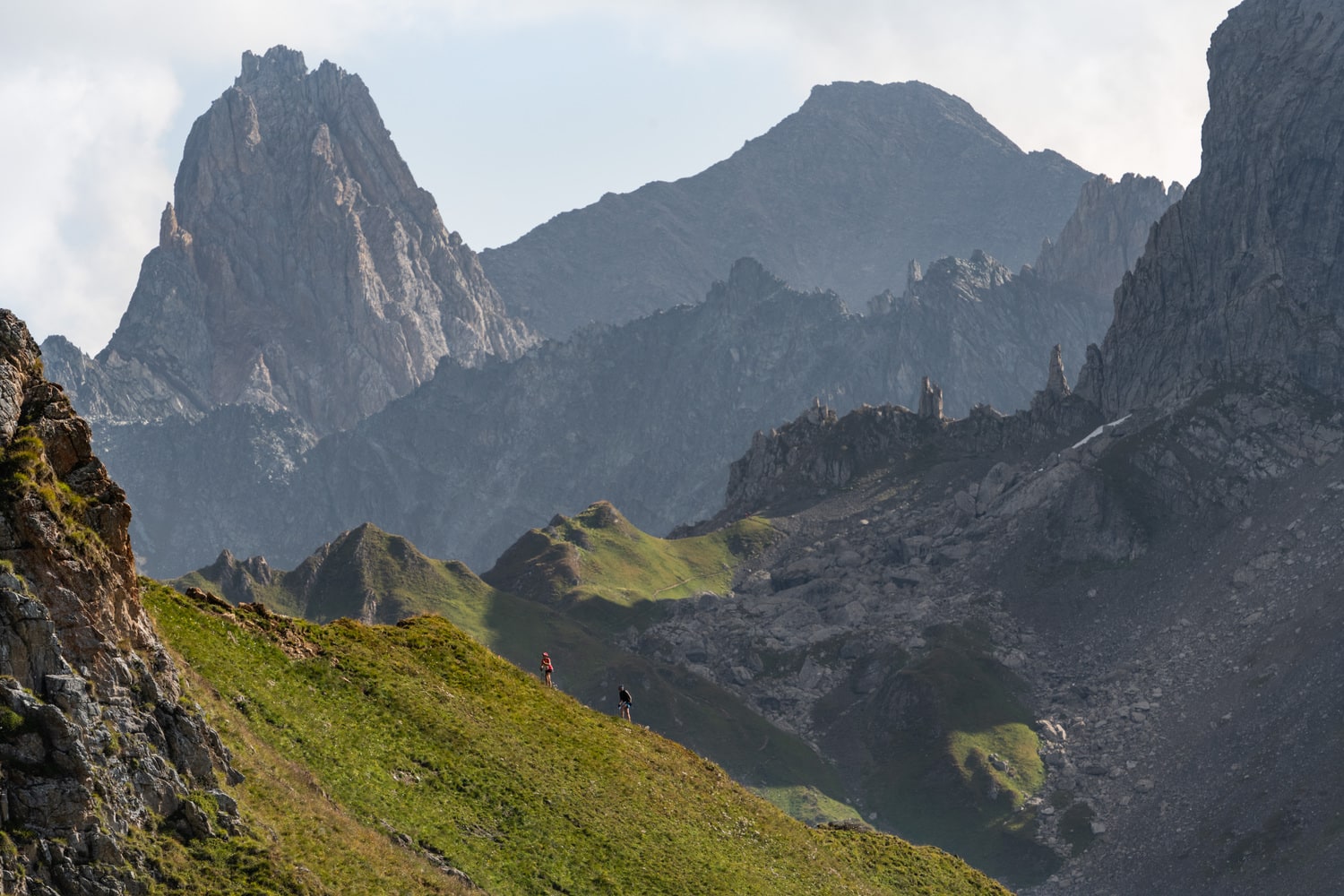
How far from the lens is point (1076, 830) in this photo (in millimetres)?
185875

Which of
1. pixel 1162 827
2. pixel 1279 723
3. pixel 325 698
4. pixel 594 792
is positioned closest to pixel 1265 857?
pixel 1162 827

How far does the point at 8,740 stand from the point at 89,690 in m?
3.22

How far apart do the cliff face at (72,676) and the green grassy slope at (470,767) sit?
14.4ft

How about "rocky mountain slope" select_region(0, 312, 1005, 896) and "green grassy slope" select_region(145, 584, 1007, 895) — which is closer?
"rocky mountain slope" select_region(0, 312, 1005, 896)

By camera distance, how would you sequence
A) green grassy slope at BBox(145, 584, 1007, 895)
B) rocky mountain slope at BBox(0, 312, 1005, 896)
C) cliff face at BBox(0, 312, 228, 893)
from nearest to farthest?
cliff face at BBox(0, 312, 228, 893)
rocky mountain slope at BBox(0, 312, 1005, 896)
green grassy slope at BBox(145, 584, 1007, 895)

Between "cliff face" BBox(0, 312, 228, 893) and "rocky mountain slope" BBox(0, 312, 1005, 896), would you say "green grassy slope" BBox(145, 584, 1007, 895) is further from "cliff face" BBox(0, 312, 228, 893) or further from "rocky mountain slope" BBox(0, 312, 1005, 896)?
"cliff face" BBox(0, 312, 228, 893)

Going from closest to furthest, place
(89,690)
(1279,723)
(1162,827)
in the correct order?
(89,690) < (1162,827) < (1279,723)

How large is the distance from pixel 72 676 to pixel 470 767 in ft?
76.5

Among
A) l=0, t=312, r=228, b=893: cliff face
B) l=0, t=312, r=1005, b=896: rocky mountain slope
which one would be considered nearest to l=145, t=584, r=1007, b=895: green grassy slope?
l=0, t=312, r=1005, b=896: rocky mountain slope

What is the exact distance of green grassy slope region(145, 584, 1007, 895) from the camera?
51.5 meters

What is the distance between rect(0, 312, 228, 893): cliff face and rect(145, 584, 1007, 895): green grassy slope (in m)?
4.38

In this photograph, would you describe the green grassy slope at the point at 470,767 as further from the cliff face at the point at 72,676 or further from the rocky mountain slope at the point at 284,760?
the cliff face at the point at 72,676

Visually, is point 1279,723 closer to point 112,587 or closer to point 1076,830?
point 1076,830

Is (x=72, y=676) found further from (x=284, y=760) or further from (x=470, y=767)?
(x=470, y=767)
